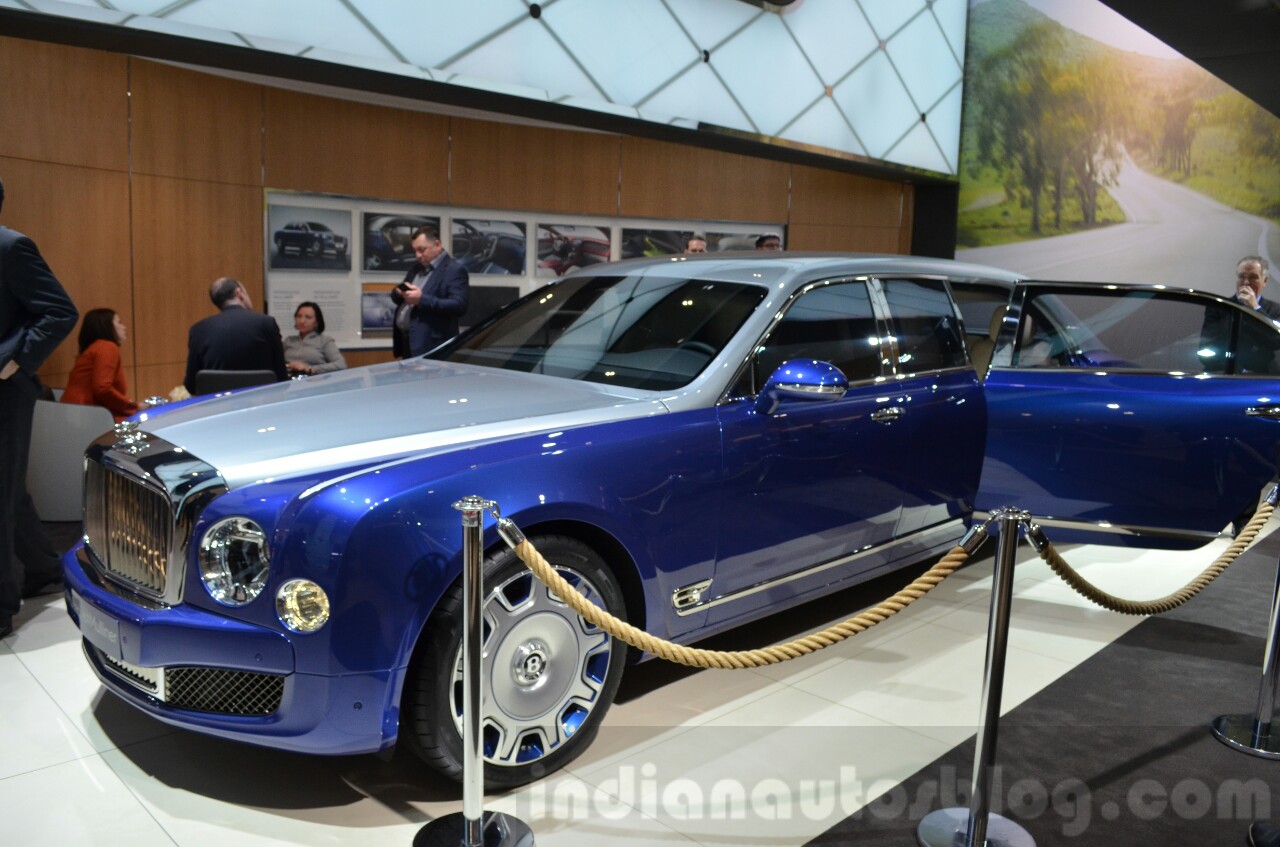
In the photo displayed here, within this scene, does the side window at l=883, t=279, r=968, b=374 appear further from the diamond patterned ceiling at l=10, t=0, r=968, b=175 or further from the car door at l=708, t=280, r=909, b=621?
the diamond patterned ceiling at l=10, t=0, r=968, b=175

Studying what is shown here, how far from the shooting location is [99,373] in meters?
5.28

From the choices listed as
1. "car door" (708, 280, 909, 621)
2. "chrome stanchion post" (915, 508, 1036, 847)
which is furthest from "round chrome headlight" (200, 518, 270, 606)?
"chrome stanchion post" (915, 508, 1036, 847)

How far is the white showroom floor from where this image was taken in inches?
100

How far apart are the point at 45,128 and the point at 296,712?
5.27m

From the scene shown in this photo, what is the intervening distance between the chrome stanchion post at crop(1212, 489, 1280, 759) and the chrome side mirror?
1.49 metres

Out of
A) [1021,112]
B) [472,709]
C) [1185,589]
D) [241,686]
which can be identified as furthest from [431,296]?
[1021,112]

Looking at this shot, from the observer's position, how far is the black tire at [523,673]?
8.12 feet

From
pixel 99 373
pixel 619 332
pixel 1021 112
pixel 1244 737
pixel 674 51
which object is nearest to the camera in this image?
pixel 1244 737

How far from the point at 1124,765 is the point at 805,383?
4.80 feet

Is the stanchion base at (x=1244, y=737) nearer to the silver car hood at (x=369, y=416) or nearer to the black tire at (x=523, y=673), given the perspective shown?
the black tire at (x=523, y=673)

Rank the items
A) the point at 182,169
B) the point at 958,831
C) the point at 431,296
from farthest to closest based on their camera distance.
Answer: the point at 182,169 → the point at 431,296 → the point at 958,831

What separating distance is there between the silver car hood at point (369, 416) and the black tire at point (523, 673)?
0.37 m

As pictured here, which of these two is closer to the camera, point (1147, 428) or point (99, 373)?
point (1147, 428)

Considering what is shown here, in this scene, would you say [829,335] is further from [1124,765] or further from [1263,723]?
[1263,723]
